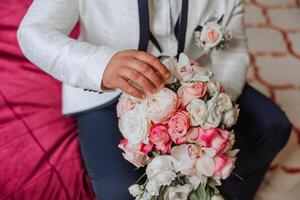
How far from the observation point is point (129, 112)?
737mm

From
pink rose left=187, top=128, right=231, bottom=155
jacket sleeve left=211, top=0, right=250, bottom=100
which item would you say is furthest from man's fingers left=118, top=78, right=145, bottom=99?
jacket sleeve left=211, top=0, right=250, bottom=100

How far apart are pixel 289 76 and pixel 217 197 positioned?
4.02 ft

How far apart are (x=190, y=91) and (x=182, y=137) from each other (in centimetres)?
8

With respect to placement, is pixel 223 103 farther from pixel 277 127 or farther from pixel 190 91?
pixel 277 127

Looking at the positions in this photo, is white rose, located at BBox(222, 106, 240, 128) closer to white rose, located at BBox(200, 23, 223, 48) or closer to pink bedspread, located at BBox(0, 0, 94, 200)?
white rose, located at BBox(200, 23, 223, 48)

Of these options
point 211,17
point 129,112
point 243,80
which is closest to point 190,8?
point 211,17

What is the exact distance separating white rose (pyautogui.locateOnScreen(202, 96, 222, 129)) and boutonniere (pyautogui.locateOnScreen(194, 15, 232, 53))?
0.92 feet

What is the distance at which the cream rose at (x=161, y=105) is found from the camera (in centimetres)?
69

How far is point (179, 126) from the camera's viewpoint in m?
0.69

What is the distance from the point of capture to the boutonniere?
0.96 m

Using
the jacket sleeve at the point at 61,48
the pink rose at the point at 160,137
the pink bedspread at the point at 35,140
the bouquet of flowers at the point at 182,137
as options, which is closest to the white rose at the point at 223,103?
the bouquet of flowers at the point at 182,137

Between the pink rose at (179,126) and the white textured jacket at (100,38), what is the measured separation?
0.18m

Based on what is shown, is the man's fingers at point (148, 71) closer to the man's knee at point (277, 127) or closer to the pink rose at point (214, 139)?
the pink rose at point (214, 139)

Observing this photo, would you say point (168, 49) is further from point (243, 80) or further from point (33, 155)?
point (33, 155)
